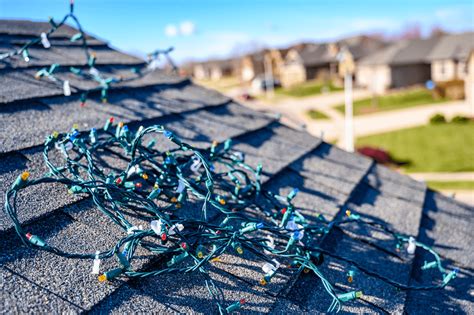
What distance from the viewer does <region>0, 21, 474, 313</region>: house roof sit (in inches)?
56.2

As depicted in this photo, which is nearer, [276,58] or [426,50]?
[426,50]

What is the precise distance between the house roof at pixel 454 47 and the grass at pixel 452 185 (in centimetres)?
3056

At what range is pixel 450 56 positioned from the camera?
4356 cm

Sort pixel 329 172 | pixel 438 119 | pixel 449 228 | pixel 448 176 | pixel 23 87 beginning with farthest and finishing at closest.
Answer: pixel 438 119, pixel 448 176, pixel 329 172, pixel 449 228, pixel 23 87

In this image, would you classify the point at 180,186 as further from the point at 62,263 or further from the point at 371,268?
the point at 371,268

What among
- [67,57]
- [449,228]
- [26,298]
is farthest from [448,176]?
[26,298]

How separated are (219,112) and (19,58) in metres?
1.54

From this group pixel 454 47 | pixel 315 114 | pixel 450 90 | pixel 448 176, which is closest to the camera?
pixel 448 176

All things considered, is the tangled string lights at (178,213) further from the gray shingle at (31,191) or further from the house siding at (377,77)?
the house siding at (377,77)

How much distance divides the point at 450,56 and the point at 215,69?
2251 inches

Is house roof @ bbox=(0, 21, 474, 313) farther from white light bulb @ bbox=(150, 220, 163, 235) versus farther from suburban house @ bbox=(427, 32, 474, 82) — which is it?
suburban house @ bbox=(427, 32, 474, 82)

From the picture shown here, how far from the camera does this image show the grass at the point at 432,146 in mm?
18984

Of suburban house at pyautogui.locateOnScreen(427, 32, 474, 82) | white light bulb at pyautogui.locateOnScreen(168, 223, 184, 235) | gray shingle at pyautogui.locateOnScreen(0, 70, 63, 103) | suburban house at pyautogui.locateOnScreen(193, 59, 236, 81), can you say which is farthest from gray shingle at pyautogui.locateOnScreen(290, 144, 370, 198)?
suburban house at pyautogui.locateOnScreen(193, 59, 236, 81)

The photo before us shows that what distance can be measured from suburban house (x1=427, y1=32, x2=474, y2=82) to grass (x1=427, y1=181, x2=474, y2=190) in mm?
30392
